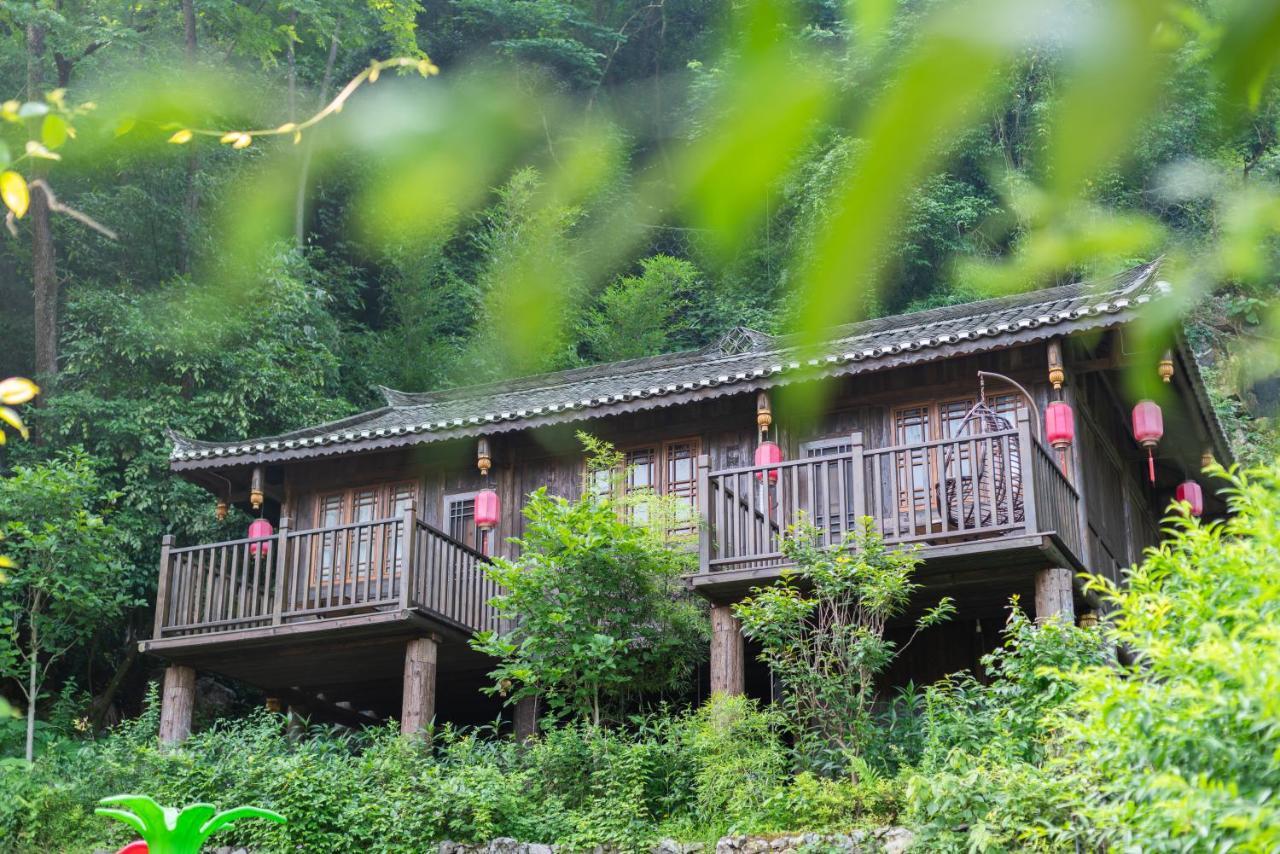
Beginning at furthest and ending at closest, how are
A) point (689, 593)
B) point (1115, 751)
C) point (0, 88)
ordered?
point (0, 88) < point (689, 593) < point (1115, 751)

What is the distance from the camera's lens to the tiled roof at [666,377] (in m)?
→ 12.1

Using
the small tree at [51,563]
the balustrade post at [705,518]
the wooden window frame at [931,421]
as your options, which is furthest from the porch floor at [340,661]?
the wooden window frame at [931,421]

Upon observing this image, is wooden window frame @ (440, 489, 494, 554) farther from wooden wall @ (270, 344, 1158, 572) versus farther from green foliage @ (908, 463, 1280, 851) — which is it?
green foliage @ (908, 463, 1280, 851)

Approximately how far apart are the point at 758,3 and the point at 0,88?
23.5 m

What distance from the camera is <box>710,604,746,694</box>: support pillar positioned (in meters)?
11.9

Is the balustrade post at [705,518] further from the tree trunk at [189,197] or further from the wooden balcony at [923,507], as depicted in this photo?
the tree trunk at [189,197]

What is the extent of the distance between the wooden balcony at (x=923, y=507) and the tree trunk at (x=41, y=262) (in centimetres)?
1154

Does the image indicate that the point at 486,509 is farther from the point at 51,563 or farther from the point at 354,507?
the point at 51,563

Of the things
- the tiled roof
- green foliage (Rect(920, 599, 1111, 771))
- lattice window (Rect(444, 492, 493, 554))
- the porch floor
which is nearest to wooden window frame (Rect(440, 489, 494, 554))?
lattice window (Rect(444, 492, 493, 554))

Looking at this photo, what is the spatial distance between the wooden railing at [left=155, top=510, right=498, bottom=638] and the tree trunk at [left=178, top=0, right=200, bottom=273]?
8.20m

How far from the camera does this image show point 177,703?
1409cm

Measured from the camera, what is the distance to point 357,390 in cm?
2419

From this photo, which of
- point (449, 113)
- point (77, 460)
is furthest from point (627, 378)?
point (449, 113)

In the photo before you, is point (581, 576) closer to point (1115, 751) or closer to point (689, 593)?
point (689, 593)
